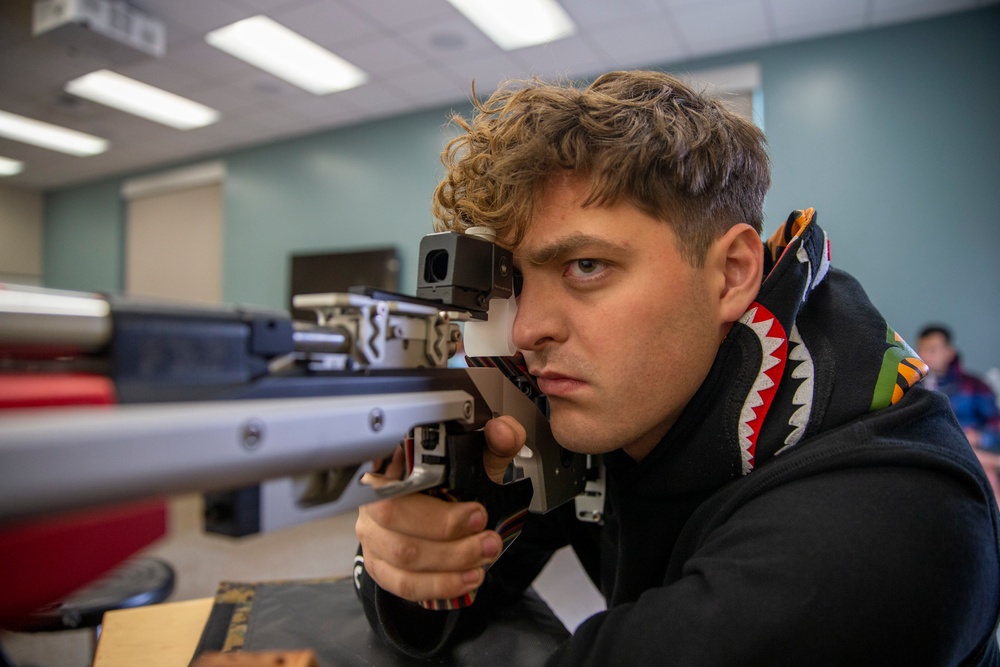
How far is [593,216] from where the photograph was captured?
833 mm

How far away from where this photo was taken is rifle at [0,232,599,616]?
1.24 feet

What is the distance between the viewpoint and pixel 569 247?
825 millimetres

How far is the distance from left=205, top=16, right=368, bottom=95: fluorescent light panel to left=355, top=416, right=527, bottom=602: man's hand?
398 cm

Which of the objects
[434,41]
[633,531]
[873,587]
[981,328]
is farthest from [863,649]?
[434,41]

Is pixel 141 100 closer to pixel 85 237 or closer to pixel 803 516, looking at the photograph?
pixel 85 237

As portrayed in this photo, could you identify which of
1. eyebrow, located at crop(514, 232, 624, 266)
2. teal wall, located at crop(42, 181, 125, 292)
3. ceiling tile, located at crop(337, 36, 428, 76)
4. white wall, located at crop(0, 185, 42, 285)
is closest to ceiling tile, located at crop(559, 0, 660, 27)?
ceiling tile, located at crop(337, 36, 428, 76)

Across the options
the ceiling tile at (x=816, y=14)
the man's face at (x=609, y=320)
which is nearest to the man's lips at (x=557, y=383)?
the man's face at (x=609, y=320)

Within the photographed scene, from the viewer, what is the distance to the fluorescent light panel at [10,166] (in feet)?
21.6

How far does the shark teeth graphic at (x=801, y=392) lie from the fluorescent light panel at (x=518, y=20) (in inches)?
131

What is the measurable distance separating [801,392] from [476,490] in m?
0.45

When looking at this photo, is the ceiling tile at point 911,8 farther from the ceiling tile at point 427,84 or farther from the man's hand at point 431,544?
the man's hand at point 431,544

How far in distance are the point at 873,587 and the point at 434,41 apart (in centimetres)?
412

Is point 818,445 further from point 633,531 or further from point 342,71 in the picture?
point 342,71

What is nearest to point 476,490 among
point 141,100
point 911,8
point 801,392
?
point 801,392
